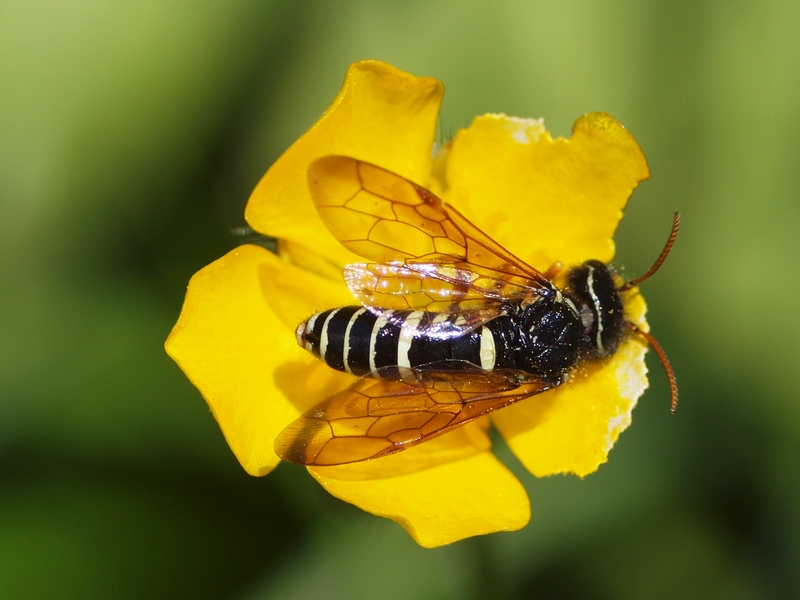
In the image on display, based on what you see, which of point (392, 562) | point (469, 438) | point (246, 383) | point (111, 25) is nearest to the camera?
point (246, 383)

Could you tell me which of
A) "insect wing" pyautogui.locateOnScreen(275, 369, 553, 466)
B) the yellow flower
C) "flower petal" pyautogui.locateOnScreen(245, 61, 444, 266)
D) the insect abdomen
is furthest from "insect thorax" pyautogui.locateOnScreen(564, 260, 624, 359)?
"flower petal" pyautogui.locateOnScreen(245, 61, 444, 266)

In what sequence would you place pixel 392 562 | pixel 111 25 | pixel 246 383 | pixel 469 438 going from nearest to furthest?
1. pixel 246 383
2. pixel 469 438
3. pixel 111 25
4. pixel 392 562

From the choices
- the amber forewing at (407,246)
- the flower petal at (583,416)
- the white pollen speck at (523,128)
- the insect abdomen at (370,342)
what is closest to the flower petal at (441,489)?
the flower petal at (583,416)

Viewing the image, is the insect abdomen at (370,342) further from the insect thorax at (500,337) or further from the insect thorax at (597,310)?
the insect thorax at (597,310)

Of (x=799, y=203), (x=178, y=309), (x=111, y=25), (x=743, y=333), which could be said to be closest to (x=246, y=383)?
(x=178, y=309)

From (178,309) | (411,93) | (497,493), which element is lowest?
(178,309)

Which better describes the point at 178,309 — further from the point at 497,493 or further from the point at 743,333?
the point at 743,333

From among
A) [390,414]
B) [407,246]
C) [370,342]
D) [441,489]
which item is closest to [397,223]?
[407,246]

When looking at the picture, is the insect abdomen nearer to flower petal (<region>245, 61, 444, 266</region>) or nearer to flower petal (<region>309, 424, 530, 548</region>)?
flower petal (<region>309, 424, 530, 548</region>)
